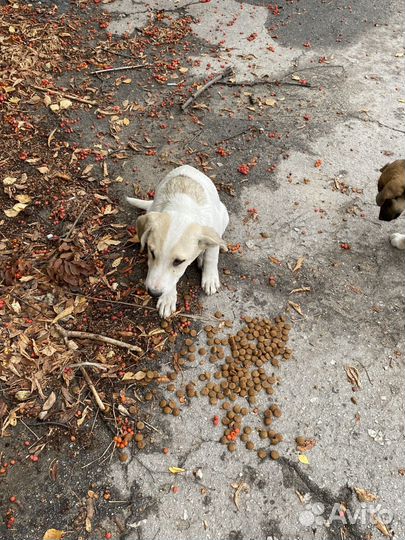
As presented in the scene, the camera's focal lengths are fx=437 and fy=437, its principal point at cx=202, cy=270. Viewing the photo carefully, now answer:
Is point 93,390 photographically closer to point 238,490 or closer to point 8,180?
point 238,490

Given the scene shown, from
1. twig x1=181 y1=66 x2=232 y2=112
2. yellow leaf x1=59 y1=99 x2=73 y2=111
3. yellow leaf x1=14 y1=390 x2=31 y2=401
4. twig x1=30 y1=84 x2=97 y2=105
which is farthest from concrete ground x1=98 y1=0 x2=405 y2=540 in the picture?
yellow leaf x1=59 y1=99 x2=73 y2=111

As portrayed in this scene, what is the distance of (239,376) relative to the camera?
3816mm

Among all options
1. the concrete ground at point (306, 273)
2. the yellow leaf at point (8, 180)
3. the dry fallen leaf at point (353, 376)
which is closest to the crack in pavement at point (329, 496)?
the concrete ground at point (306, 273)

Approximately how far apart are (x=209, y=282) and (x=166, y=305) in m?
0.50

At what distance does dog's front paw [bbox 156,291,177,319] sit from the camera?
162 inches

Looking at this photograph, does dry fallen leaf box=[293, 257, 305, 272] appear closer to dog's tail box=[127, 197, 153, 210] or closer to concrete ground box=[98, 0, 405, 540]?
concrete ground box=[98, 0, 405, 540]

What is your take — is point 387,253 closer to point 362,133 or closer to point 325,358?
point 325,358

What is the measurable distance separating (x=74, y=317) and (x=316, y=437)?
2.36 m

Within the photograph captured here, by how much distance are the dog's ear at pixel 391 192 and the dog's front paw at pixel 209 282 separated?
1.77 metres

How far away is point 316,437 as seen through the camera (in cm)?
357

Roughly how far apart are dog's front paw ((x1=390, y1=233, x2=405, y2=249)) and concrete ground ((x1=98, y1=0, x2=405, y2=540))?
0.35ft

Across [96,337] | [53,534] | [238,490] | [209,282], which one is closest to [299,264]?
[209,282]

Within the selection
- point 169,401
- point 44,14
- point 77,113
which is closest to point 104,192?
point 77,113

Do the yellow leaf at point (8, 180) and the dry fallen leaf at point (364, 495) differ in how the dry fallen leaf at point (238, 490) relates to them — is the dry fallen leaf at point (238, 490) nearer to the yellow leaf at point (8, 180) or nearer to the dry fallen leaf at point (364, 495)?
the dry fallen leaf at point (364, 495)
